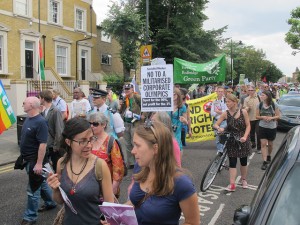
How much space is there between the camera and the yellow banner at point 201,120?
35.1 feet

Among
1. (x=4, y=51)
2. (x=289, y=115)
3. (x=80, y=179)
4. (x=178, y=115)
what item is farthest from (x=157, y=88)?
(x=4, y=51)

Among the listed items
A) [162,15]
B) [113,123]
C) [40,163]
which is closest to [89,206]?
[40,163]

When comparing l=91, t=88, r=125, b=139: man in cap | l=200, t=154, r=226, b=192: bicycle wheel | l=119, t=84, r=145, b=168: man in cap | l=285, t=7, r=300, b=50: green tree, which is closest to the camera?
l=91, t=88, r=125, b=139: man in cap

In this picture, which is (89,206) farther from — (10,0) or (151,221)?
(10,0)

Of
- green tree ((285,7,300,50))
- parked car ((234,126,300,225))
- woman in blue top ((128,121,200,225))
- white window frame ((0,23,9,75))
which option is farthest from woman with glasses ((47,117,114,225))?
green tree ((285,7,300,50))

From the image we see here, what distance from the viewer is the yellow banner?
10.7m

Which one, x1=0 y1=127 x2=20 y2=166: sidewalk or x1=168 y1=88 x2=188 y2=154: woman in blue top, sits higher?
x1=168 y1=88 x2=188 y2=154: woman in blue top

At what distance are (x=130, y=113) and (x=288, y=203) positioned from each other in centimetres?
613

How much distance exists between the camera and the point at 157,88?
6.98m

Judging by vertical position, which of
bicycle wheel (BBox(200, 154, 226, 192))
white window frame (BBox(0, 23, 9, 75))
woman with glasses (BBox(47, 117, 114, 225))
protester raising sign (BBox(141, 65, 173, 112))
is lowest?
bicycle wheel (BBox(200, 154, 226, 192))

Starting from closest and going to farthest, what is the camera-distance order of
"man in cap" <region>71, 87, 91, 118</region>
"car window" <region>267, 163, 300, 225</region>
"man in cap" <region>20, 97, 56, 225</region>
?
"car window" <region>267, 163, 300, 225</region>
"man in cap" <region>20, 97, 56, 225</region>
"man in cap" <region>71, 87, 91, 118</region>

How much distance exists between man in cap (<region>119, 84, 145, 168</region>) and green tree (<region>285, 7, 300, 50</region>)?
3828 centimetres

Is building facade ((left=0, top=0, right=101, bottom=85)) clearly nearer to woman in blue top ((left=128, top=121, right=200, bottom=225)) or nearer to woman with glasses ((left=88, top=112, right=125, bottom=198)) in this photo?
woman with glasses ((left=88, top=112, right=125, bottom=198))

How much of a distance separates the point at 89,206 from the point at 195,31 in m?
30.5
